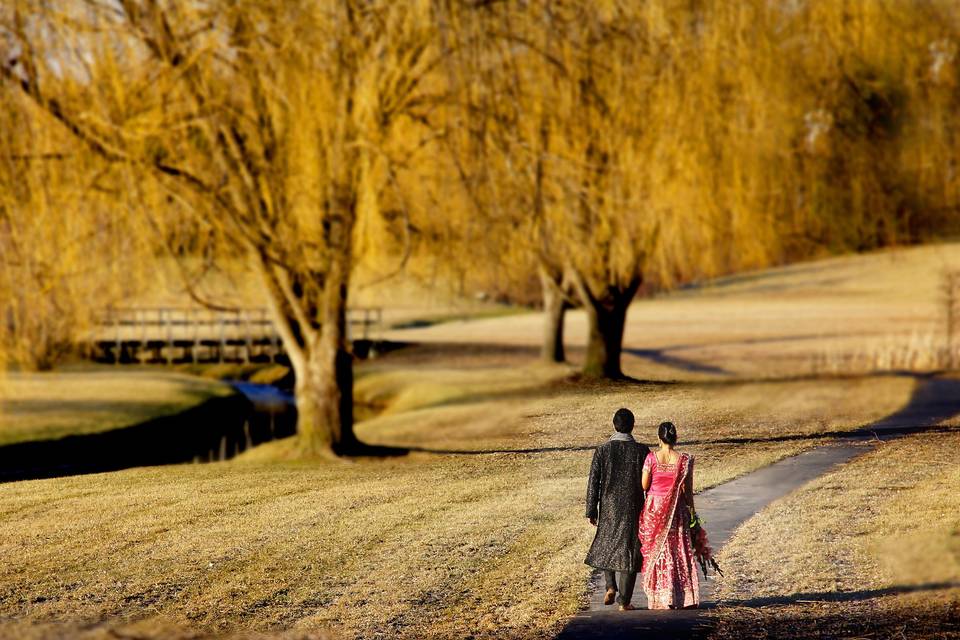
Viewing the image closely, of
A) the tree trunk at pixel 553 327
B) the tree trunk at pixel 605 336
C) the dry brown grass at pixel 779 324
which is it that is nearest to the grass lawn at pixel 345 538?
the dry brown grass at pixel 779 324

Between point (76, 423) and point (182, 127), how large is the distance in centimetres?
978

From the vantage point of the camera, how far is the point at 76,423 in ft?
70.9

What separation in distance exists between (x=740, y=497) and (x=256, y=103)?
7.47 m

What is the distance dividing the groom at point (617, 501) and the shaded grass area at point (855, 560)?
0.62 m

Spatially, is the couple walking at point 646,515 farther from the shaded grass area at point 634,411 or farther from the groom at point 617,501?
the shaded grass area at point 634,411

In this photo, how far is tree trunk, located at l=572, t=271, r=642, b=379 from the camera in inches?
782

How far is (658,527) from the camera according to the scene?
5.84 meters

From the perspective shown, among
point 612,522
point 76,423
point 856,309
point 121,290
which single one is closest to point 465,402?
point 76,423

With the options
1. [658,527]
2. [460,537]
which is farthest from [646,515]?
[460,537]

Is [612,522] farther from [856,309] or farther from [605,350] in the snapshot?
[856,309]

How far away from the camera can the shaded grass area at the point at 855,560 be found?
6348 millimetres

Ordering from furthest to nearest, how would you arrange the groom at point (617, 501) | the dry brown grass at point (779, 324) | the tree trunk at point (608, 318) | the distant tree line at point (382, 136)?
the dry brown grass at point (779, 324)
the tree trunk at point (608, 318)
the distant tree line at point (382, 136)
the groom at point (617, 501)

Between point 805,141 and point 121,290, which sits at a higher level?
point 805,141

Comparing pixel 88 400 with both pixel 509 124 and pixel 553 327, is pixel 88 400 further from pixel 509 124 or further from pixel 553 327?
pixel 509 124
